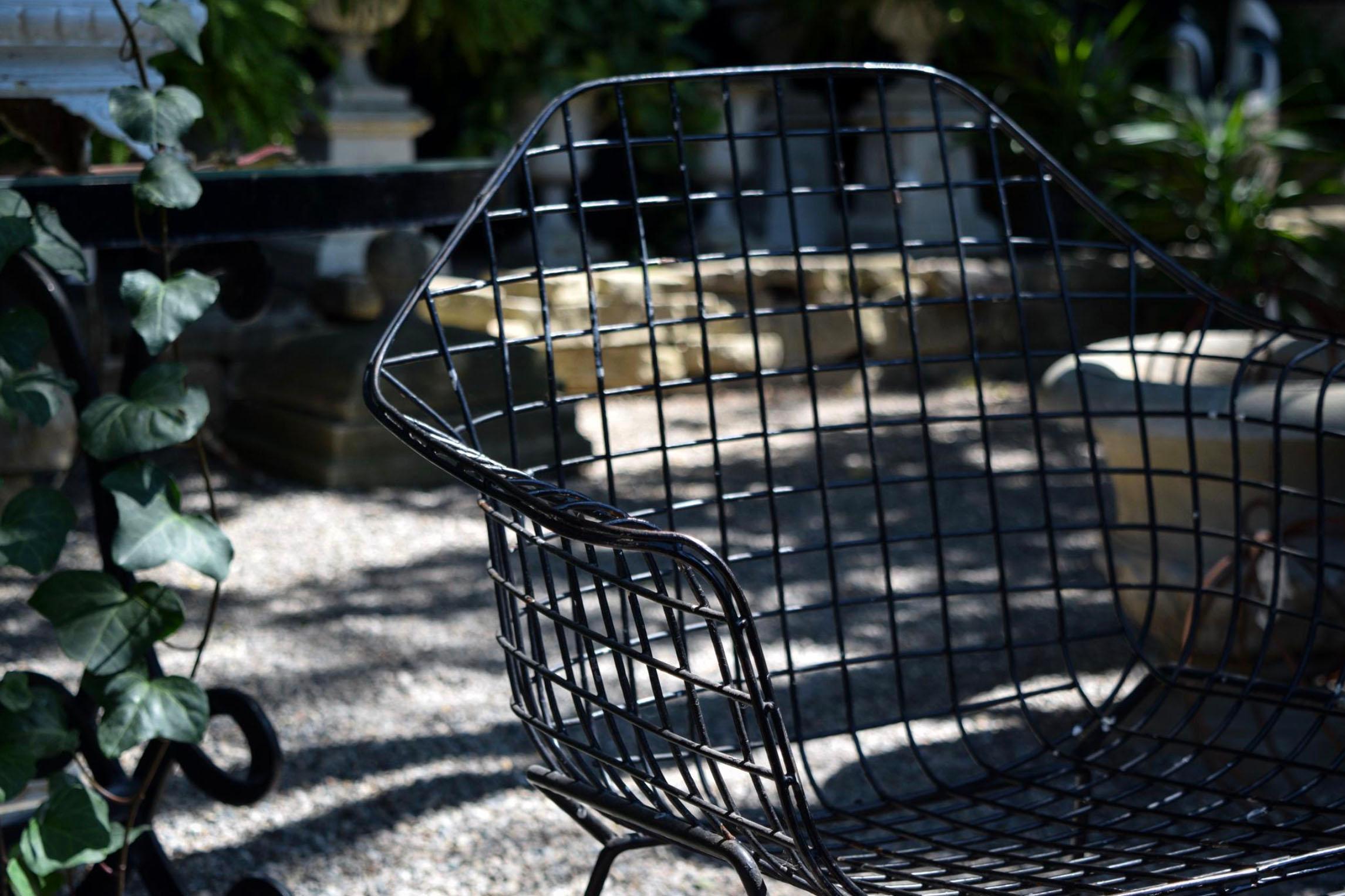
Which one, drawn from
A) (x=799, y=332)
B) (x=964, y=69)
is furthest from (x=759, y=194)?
(x=964, y=69)

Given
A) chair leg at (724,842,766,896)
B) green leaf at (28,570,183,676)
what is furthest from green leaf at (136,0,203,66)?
chair leg at (724,842,766,896)

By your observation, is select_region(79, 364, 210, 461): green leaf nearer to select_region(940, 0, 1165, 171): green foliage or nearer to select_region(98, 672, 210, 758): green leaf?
select_region(98, 672, 210, 758): green leaf

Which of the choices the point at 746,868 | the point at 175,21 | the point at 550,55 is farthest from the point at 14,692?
the point at 550,55

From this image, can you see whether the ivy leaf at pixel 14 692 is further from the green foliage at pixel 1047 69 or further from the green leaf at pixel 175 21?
the green foliage at pixel 1047 69

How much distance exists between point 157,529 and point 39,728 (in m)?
0.24

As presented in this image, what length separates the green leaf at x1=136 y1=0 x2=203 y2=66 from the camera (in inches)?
52.7

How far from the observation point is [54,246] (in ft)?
4.38

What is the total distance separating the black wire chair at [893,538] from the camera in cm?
114

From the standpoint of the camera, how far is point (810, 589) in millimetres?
3184

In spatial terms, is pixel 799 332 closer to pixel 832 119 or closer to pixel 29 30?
pixel 832 119

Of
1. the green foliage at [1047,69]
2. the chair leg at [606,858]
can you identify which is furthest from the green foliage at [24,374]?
the green foliage at [1047,69]

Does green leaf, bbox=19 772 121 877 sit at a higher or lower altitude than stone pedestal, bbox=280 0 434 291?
lower

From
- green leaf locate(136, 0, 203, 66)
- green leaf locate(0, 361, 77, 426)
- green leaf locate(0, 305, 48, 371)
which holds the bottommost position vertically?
green leaf locate(0, 361, 77, 426)

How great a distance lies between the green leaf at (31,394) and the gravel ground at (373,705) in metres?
0.83
